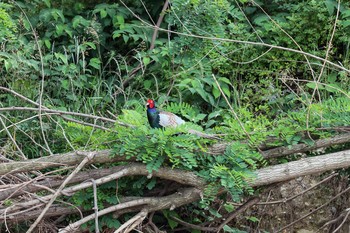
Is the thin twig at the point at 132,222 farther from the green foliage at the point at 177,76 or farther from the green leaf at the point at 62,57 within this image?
the green leaf at the point at 62,57

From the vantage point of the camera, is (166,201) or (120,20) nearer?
(166,201)

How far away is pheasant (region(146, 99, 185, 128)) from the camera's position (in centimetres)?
462

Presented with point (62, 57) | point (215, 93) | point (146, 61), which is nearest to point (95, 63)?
point (62, 57)

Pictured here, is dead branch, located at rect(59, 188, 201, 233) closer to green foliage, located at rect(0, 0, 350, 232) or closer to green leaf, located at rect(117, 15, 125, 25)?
green foliage, located at rect(0, 0, 350, 232)

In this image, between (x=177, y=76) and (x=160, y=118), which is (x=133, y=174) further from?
(x=177, y=76)

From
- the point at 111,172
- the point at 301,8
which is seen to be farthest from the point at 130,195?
the point at 301,8

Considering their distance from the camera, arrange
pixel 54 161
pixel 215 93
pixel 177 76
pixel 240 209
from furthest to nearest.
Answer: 1. pixel 177 76
2. pixel 215 93
3. pixel 240 209
4. pixel 54 161

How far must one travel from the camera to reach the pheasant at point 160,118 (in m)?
4.62

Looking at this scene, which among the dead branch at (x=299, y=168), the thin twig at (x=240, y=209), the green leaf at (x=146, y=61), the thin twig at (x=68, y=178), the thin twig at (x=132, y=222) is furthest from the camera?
the green leaf at (x=146, y=61)

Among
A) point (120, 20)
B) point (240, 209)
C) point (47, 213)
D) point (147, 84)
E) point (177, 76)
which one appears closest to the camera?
point (47, 213)

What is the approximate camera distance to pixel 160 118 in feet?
15.3

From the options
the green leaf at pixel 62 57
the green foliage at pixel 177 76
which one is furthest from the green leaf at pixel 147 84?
the green leaf at pixel 62 57

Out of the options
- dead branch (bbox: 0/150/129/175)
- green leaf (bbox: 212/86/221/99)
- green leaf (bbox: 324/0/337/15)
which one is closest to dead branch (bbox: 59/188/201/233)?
dead branch (bbox: 0/150/129/175)

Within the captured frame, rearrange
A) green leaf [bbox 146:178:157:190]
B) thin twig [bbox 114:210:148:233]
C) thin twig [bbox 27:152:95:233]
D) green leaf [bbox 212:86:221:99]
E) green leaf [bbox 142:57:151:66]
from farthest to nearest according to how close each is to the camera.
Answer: green leaf [bbox 142:57:151:66]
green leaf [bbox 212:86:221:99]
green leaf [bbox 146:178:157:190]
thin twig [bbox 114:210:148:233]
thin twig [bbox 27:152:95:233]
